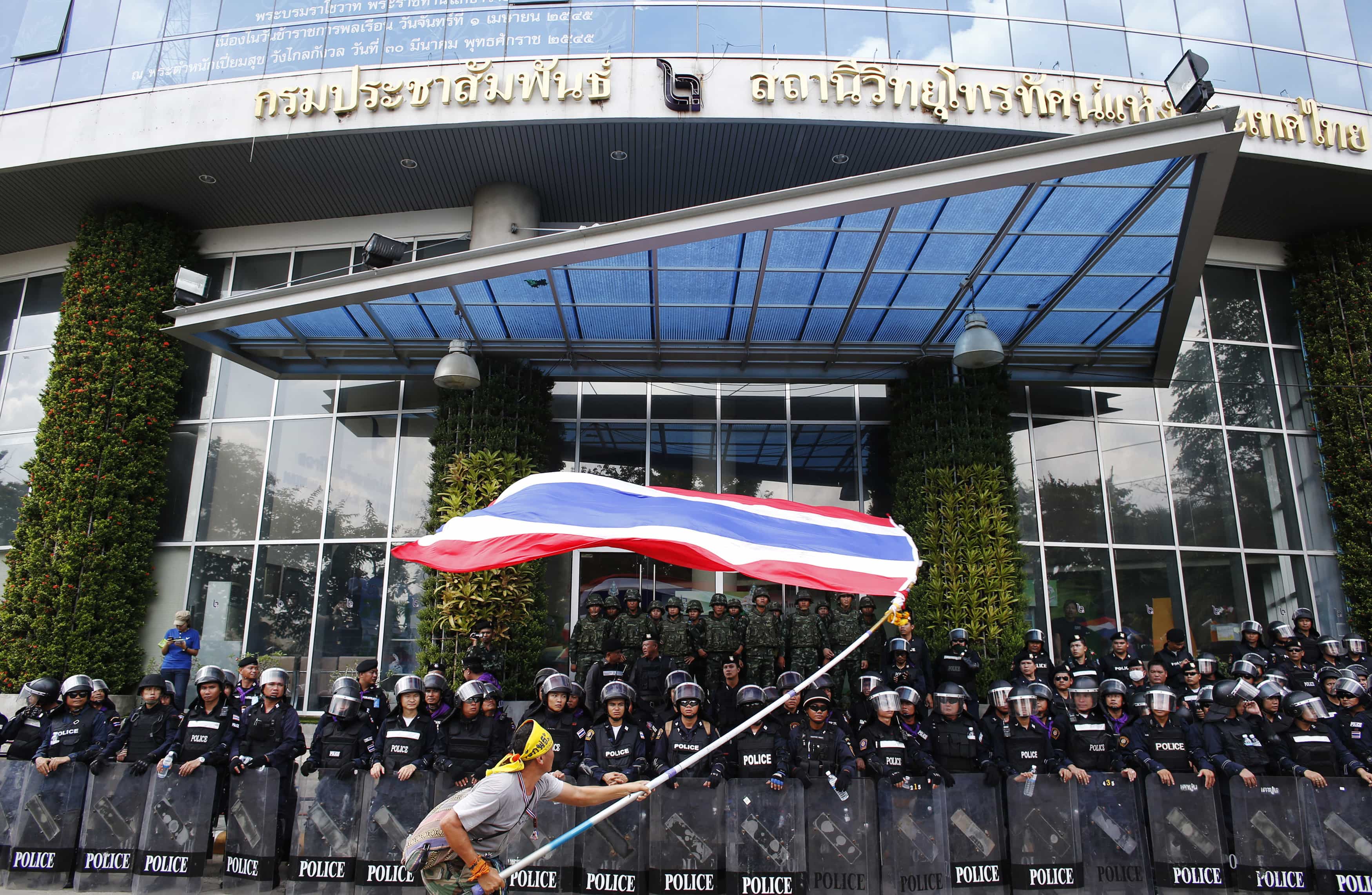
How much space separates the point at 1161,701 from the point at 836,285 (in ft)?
20.4

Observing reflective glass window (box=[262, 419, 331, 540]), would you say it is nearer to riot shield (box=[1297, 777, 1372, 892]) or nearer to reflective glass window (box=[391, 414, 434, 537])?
reflective glass window (box=[391, 414, 434, 537])

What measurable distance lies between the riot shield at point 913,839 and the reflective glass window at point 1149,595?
886 cm

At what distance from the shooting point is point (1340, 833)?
7090 mm

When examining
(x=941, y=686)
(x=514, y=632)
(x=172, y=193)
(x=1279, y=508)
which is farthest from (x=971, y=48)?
(x=172, y=193)

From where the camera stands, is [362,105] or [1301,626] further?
[362,105]

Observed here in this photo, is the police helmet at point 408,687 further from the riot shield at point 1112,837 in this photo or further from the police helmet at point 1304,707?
the police helmet at point 1304,707

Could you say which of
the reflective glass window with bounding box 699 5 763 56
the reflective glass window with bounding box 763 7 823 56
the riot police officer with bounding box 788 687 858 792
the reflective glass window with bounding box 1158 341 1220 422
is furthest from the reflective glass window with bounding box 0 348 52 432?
the reflective glass window with bounding box 1158 341 1220 422

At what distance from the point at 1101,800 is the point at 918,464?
668cm

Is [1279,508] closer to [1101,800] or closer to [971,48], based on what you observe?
[971,48]

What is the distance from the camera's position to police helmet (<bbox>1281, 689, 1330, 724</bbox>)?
8.28m

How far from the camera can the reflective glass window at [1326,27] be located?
15492mm

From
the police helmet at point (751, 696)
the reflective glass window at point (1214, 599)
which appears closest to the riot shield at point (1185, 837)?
the police helmet at point (751, 696)

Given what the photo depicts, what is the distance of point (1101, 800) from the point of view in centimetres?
721

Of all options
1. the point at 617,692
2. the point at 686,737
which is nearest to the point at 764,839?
the point at 686,737
